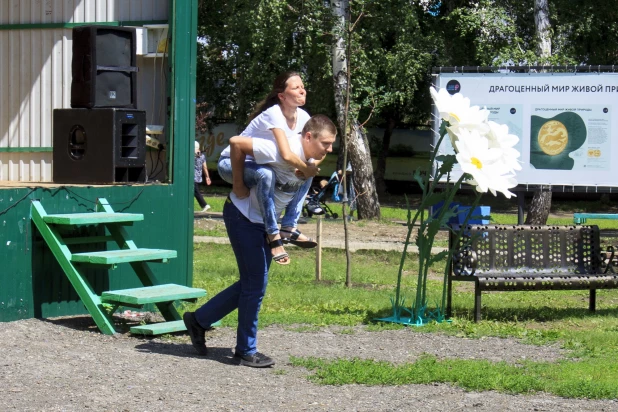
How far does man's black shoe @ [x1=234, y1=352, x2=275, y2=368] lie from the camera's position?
Answer: 6340 millimetres

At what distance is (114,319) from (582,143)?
10.9 meters

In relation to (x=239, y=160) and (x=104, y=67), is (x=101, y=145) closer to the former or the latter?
(x=104, y=67)

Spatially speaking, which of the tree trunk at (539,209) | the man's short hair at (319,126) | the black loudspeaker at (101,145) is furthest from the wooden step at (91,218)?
the tree trunk at (539,209)

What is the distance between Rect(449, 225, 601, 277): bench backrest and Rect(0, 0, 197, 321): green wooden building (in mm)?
2612

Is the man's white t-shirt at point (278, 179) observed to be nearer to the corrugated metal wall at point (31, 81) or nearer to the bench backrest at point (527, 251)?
the bench backrest at point (527, 251)

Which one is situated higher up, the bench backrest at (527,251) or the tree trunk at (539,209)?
the bench backrest at (527,251)

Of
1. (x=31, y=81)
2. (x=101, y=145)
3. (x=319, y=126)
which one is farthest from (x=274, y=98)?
(x=31, y=81)

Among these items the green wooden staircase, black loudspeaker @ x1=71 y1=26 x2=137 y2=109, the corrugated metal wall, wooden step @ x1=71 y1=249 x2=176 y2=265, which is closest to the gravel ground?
the green wooden staircase

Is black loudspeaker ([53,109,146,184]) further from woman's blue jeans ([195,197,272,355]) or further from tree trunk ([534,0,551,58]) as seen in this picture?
tree trunk ([534,0,551,58])

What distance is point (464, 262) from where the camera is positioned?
870 centimetres

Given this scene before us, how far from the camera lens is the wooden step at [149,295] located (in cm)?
722

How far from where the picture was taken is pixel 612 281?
352 inches

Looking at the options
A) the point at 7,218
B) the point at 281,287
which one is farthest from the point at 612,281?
the point at 7,218

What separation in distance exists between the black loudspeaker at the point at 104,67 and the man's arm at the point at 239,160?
128 inches
